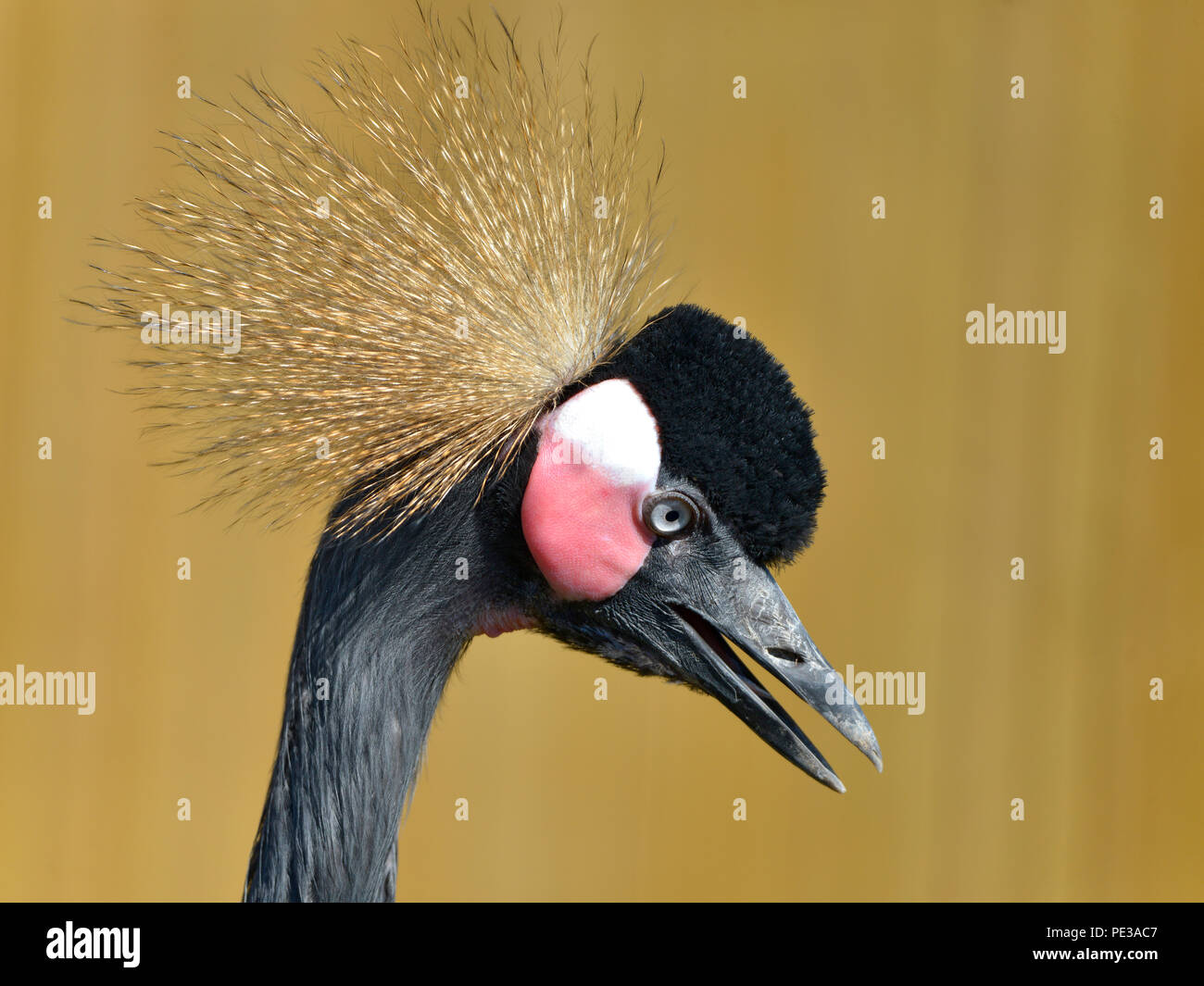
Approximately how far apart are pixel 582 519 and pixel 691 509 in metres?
0.11

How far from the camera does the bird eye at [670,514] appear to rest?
3.14 feet

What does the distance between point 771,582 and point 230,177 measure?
67 cm

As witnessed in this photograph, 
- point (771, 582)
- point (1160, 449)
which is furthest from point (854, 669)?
point (771, 582)

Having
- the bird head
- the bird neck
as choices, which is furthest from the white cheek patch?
the bird neck

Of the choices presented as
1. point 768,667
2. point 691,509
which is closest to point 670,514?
point 691,509

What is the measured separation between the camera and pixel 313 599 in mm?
1009

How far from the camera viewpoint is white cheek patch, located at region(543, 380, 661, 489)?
3.11 ft

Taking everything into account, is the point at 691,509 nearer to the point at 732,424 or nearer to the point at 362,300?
the point at 732,424

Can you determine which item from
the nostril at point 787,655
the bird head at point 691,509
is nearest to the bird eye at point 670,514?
the bird head at point 691,509

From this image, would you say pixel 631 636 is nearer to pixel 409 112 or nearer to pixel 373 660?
pixel 373 660

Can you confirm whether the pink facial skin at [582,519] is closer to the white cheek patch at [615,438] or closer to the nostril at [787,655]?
the white cheek patch at [615,438]

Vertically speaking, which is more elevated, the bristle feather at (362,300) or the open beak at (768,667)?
the bristle feather at (362,300)

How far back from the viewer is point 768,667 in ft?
3.20

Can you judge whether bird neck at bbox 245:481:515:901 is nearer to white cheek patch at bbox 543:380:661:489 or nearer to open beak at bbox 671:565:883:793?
white cheek patch at bbox 543:380:661:489
